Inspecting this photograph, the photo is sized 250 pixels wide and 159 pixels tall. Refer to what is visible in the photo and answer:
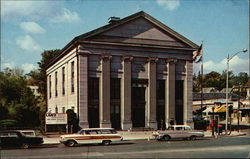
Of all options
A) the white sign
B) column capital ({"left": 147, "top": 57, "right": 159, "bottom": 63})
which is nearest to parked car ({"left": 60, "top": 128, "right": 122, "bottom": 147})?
the white sign

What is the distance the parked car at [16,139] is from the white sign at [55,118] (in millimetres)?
8314

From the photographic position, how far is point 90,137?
24172 mm

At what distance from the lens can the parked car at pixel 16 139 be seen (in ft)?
→ 73.1

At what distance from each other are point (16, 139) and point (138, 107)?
19.1 m

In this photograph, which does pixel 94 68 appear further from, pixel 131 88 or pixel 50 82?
pixel 50 82

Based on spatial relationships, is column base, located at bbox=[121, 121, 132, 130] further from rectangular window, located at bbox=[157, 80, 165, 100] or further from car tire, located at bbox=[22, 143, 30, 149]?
car tire, located at bbox=[22, 143, 30, 149]

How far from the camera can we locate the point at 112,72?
36.8 metres

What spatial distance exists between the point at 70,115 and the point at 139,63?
12116mm

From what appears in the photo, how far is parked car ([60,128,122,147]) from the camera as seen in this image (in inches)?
939

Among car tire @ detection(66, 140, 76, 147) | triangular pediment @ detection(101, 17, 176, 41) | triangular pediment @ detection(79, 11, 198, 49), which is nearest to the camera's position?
car tire @ detection(66, 140, 76, 147)

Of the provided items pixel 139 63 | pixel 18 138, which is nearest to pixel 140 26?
pixel 139 63

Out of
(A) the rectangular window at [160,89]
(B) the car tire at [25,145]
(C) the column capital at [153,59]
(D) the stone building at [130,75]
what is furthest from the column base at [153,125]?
(B) the car tire at [25,145]

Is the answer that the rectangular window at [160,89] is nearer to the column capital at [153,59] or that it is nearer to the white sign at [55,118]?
the column capital at [153,59]

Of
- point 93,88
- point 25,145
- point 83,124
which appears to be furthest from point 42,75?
point 25,145
